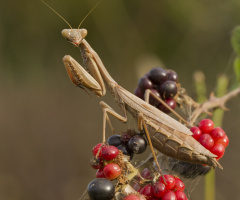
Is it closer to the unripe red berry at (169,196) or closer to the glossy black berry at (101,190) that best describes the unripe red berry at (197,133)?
the unripe red berry at (169,196)

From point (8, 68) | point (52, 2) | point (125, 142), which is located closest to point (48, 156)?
point (8, 68)

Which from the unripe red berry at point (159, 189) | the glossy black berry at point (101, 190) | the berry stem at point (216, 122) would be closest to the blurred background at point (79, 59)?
the berry stem at point (216, 122)

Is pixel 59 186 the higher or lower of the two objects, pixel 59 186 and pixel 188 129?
the lower

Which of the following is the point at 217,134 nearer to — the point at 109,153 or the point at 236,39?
the point at 109,153

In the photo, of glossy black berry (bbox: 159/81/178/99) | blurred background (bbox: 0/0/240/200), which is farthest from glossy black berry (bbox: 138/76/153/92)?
blurred background (bbox: 0/0/240/200)

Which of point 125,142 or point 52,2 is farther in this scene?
point 52,2

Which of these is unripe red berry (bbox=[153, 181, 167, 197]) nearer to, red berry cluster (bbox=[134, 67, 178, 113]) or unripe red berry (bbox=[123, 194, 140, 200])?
unripe red berry (bbox=[123, 194, 140, 200])

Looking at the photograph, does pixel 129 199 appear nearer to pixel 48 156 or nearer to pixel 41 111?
pixel 48 156
